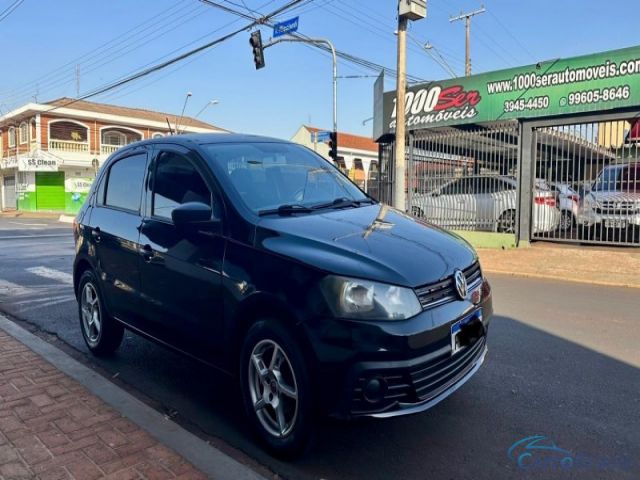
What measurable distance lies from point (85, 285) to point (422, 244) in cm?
346

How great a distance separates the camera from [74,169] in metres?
42.1

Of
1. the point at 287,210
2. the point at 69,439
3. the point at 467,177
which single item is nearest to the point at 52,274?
the point at 69,439

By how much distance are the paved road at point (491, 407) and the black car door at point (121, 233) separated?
2.27ft

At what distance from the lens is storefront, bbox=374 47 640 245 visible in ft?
38.2

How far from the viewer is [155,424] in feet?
11.2

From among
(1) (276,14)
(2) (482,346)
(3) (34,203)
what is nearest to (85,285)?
(2) (482,346)

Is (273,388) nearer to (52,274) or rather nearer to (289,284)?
A: (289,284)

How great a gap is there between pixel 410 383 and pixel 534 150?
37.7 ft

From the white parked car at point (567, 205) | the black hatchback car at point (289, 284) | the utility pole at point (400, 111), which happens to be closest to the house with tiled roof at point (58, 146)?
the utility pole at point (400, 111)

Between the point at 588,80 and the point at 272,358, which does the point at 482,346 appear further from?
the point at 588,80

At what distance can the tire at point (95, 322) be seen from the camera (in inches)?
190

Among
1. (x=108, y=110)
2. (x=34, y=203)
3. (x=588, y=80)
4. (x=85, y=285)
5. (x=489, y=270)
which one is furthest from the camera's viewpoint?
(x=108, y=110)

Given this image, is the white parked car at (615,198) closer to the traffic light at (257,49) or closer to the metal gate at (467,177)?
the metal gate at (467,177)

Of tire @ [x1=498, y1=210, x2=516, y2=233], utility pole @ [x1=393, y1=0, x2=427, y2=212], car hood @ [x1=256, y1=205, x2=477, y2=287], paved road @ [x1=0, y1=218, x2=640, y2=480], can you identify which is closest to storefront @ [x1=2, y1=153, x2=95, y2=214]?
utility pole @ [x1=393, y1=0, x2=427, y2=212]
